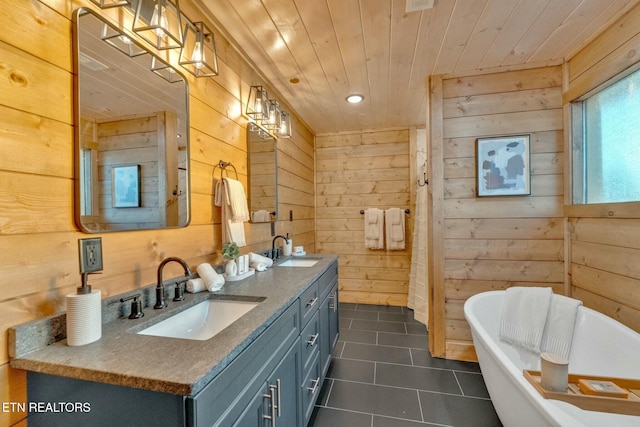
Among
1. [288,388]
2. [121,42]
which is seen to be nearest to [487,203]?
[288,388]

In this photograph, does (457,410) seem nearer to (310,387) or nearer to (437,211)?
(310,387)

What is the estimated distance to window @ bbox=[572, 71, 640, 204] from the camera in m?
1.62

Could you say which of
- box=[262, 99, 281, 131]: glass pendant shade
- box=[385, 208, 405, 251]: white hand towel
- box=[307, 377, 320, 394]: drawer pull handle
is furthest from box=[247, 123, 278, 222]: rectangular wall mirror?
box=[385, 208, 405, 251]: white hand towel

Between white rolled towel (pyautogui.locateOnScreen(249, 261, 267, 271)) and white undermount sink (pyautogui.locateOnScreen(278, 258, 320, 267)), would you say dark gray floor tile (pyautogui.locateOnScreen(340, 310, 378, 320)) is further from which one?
white rolled towel (pyautogui.locateOnScreen(249, 261, 267, 271))

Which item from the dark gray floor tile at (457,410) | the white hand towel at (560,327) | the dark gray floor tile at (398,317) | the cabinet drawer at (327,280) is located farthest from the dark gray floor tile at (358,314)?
the white hand towel at (560,327)

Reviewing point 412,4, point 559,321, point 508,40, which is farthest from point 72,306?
point 508,40

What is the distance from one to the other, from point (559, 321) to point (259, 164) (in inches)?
90.2

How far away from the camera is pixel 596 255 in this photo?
1863 millimetres

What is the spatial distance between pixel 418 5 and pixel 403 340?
8.70ft

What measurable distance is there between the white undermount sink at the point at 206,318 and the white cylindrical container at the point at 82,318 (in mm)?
287

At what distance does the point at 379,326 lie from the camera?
3010 millimetres

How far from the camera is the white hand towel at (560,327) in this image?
5.48ft

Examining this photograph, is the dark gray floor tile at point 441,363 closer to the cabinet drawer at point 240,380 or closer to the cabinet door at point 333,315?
the cabinet door at point 333,315

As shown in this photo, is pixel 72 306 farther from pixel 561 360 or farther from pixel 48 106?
pixel 561 360
